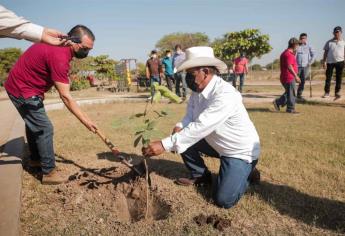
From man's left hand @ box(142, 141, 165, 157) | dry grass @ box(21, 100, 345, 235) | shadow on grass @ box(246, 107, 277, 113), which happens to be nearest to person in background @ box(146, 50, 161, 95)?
shadow on grass @ box(246, 107, 277, 113)

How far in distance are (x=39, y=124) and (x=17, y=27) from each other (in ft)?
5.07

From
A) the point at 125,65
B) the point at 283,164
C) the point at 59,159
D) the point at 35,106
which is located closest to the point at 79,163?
the point at 59,159

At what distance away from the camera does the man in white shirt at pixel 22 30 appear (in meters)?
2.58

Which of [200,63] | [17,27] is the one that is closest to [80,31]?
[17,27]

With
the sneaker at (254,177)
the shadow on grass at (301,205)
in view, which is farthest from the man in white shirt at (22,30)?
the sneaker at (254,177)

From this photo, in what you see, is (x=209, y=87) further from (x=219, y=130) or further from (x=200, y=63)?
(x=219, y=130)

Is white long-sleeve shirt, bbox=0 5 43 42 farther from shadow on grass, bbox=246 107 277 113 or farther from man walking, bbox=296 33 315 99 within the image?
man walking, bbox=296 33 315 99

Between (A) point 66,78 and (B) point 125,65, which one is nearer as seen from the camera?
(A) point 66,78

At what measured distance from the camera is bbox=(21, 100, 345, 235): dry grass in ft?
9.59

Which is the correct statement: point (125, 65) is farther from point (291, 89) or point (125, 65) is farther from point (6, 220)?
point (6, 220)

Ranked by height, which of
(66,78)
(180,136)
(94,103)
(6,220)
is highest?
(66,78)

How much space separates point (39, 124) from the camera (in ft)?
12.9

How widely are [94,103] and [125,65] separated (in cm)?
985

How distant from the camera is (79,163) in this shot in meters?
4.76
